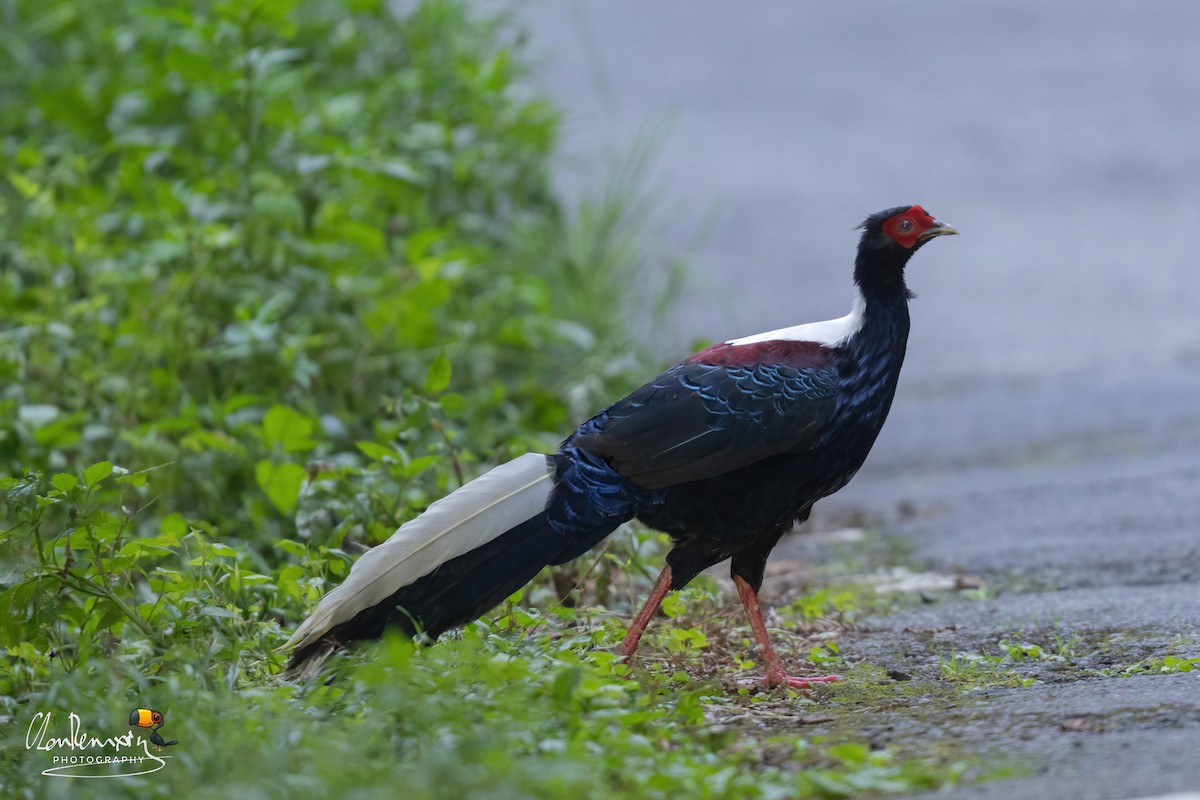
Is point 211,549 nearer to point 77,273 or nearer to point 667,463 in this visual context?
point 667,463

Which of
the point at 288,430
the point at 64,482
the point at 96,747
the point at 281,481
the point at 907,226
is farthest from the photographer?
the point at 288,430

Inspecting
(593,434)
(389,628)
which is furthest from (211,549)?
(593,434)

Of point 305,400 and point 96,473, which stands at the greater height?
point 96,473

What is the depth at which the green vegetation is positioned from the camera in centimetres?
348

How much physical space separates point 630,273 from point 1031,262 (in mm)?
3694

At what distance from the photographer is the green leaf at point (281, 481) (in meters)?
5.25

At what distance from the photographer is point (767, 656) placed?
14.4 feet

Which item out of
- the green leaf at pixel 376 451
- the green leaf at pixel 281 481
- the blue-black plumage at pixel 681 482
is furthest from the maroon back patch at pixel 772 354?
the green leaf at pixel 281 481

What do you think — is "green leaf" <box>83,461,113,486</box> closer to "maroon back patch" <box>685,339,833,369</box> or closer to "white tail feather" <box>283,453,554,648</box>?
"white tail feather" <box>283,453,554,648</box>

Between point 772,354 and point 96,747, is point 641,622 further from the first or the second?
point 96,747

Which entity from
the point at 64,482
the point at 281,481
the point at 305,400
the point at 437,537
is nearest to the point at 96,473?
the point at 64,482

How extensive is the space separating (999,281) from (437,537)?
26.6ft

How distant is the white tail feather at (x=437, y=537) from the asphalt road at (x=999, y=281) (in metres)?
1.12

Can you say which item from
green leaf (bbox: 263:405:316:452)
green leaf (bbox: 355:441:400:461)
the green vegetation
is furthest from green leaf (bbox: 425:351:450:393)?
green leaf (bbox: 263:405:316:452)
